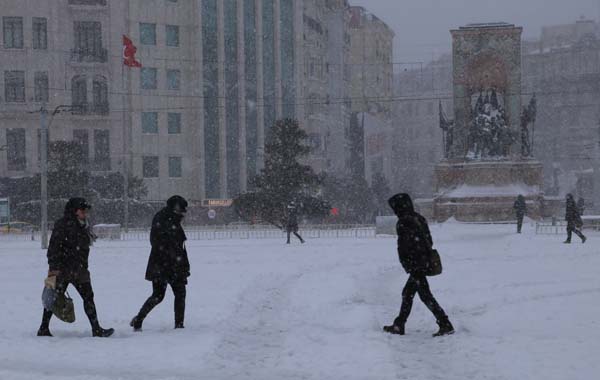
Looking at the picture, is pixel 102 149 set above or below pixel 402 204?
above

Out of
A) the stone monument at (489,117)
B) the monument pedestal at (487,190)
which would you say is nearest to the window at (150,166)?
the monument pedestal at (487,190)

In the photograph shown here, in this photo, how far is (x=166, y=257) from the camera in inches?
393

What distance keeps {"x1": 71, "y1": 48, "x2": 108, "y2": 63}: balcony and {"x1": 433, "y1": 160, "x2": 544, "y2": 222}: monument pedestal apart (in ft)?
84.0

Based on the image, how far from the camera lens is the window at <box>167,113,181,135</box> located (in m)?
57.6

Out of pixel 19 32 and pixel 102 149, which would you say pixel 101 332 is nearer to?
pixel 102 149

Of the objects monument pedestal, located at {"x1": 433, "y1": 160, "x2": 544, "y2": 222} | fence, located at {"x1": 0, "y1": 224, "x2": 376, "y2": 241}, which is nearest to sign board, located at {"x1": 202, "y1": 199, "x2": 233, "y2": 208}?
fence, located at {"x1": 0, "y1": 224, "x2": 376, "y2": 241}

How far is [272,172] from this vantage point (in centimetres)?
4228

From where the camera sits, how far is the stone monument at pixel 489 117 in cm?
3884

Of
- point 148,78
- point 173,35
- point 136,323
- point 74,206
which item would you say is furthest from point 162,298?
point 173,35

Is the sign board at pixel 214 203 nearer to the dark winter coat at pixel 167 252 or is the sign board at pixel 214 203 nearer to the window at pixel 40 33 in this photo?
the window at pixel 40 33

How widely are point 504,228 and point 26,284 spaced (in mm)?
22234

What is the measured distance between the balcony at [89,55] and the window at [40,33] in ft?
6.00

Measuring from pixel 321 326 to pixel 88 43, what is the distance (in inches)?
1894

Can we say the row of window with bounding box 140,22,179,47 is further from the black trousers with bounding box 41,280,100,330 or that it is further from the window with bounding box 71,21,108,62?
the black trousers with bounding box 41,280,100,330
